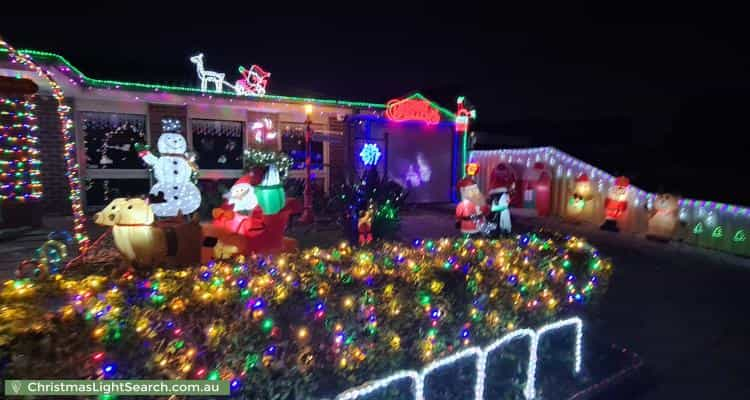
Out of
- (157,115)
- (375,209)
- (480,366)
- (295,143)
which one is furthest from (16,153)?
(480,366)

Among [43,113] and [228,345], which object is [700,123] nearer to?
[228,345]

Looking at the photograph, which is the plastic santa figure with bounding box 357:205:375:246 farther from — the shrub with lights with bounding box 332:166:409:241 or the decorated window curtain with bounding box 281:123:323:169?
Answer: the decorated window curtain with bounding box 281:123:323:169

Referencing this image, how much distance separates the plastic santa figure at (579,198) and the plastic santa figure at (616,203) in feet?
2.72

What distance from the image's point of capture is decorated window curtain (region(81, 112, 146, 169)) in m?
10.4

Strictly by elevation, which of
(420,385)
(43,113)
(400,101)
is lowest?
(420,385)

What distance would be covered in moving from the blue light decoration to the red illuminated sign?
130 cm

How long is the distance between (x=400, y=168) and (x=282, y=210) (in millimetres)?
8298

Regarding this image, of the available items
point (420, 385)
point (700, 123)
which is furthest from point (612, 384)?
point (700, 123)

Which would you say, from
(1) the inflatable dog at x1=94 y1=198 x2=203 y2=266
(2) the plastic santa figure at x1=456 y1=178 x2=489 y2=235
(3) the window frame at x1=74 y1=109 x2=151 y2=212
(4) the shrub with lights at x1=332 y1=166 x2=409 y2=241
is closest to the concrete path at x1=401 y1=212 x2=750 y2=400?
(4) the shrub with lights at x1=332 y1=166 x2=409 y2=241

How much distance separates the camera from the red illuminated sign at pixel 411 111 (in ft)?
41.8

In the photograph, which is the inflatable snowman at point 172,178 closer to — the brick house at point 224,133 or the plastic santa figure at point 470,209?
the brick house at point 224,133

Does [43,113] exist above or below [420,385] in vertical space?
above

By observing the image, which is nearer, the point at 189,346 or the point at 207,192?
the point at 189,346

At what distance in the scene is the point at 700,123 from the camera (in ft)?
61.7
